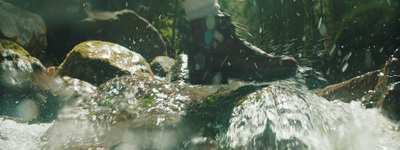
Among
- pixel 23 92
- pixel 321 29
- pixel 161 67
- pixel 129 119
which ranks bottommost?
pixel 129 119

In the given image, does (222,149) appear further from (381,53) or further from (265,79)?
(381,53)

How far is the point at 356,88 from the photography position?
3.37 meters

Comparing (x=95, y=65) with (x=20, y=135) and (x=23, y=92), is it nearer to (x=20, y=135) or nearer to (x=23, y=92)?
(x=23, y=92)

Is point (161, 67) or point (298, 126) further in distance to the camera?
point (161, 67)

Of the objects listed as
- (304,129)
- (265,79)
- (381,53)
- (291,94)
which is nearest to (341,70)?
(381,53)

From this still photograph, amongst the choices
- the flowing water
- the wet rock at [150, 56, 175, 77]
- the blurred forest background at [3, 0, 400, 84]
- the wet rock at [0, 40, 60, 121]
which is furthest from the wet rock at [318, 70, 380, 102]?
the wet rock at [150, 56, 175, 77]

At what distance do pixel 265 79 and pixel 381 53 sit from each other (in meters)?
2.71

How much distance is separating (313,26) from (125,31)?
19.5ft

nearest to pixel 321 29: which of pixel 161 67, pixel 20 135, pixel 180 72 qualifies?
pixel 161 67

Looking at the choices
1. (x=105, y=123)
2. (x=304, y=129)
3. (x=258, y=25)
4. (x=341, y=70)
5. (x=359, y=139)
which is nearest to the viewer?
(x=304, y=129)

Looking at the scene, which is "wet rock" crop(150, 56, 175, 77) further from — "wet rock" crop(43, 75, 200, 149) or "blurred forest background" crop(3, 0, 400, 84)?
"wet rock" crop(43, 75, 200, 149)

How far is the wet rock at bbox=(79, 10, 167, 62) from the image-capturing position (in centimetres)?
796

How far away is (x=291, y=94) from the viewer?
8.20ft

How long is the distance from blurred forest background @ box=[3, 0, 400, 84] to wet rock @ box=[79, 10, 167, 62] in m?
0.67
